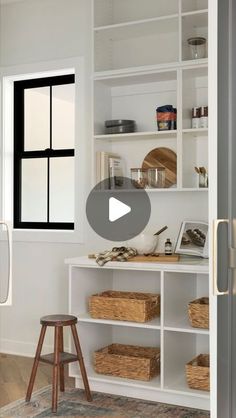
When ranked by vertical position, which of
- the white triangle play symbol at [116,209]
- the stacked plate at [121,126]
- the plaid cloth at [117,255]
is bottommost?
the plaid cloth at [117,255]

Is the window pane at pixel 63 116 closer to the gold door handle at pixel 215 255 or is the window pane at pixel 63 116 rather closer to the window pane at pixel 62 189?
the window pane at pixel 62 189

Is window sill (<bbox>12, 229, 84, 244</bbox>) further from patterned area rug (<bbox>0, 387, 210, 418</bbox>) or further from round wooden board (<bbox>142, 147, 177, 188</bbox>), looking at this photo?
patterned area rug (<bbox>0, 387, 210, 418</bbox>)

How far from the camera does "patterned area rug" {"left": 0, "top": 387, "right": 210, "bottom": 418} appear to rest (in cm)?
329

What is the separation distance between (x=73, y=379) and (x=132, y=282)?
0.77 m

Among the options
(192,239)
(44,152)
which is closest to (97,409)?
(192,239)

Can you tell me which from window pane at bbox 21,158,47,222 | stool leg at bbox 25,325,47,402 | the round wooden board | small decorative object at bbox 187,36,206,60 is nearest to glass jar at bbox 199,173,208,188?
the round wooden board

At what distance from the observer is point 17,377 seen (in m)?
3.98

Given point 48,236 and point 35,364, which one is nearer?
point 35,364

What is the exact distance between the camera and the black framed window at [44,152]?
459cm

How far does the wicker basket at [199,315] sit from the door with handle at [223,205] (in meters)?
1.48

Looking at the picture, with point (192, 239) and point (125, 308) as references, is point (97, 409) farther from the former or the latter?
point (192, 239)

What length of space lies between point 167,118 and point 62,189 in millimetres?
1196

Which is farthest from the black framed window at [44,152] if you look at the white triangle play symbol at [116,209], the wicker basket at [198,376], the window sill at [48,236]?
the wicker basket at [198,376]

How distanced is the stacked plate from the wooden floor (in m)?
1.72
